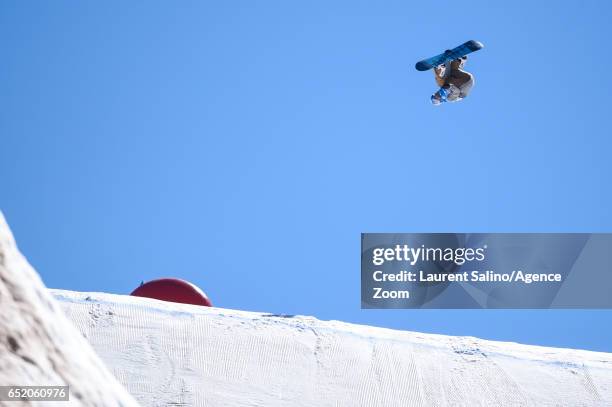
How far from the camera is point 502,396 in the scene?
14.7 m

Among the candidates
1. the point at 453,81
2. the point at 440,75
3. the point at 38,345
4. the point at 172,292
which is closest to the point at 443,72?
the point at 440,75

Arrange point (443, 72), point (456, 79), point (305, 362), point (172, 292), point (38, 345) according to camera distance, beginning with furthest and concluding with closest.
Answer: point (172, 292) < point (443, 72) < point (456, 79) < point (305, 362) < point (38, 345)

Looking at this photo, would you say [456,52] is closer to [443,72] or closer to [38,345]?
[443,72]

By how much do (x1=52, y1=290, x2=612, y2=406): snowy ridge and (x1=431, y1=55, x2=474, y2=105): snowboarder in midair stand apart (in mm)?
4160

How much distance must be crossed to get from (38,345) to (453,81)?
44.3 feet

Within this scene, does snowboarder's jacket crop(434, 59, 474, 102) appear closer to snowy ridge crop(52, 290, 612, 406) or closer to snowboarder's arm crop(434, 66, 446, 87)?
snowboarder's arm crop(434, 66, 446, 87)

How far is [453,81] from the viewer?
15.4 meters

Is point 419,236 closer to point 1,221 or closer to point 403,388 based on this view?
point 403,388

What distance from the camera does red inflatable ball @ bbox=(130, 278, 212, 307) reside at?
1858cm

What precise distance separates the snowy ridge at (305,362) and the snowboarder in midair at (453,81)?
13.6ft

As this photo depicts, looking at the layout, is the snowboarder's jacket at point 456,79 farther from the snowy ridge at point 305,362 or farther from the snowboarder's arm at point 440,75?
the snowy ridge at point 305,362

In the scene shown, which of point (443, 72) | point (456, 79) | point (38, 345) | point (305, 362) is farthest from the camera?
point (443, 72)

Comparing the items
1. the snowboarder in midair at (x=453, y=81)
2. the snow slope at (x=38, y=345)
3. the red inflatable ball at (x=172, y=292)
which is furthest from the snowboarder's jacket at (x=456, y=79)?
the snow slope at (x=38, y=345)

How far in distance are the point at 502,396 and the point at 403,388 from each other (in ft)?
5.02
